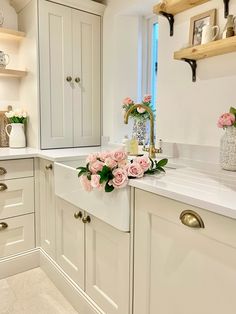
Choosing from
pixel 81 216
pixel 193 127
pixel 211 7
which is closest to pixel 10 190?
pixel 81 216

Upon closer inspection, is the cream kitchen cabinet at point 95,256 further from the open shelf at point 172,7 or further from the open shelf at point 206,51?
the open shelf at point 172,7

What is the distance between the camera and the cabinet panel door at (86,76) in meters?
2.27

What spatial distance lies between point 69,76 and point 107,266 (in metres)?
1.53

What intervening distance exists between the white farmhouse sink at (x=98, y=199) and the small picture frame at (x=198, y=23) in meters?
0.96

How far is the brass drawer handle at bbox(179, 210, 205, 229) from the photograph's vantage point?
911 mm

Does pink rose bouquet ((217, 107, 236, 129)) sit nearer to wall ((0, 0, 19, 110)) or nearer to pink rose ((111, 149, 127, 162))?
pink rose ((111, 149, 127, 162))

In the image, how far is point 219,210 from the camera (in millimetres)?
826

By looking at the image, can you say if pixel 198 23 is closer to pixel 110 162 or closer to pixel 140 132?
pixel 140 132

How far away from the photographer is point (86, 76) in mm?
2352

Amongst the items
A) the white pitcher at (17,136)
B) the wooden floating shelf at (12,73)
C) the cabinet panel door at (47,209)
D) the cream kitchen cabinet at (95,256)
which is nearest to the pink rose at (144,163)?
the cream kitchen cabinet at (95,256)

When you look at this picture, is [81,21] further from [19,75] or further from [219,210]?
[219,210]

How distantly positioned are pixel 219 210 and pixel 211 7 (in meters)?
1.19

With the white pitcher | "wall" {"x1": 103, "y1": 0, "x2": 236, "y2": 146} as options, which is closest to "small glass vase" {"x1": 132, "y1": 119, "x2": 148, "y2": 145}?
"wall" {"x1": 103, "y1": 0, "x2": 236, "y2": 146}

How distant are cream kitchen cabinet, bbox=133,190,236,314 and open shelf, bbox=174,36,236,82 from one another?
0.80 m
